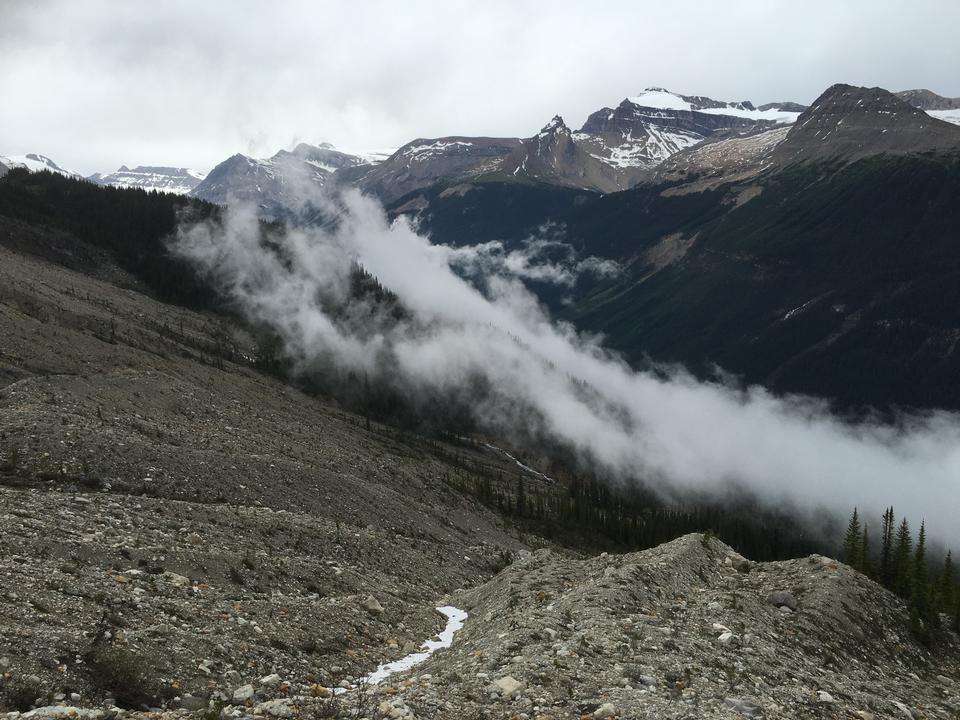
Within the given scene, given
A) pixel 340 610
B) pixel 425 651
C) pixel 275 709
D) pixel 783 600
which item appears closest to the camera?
pixel 275 709

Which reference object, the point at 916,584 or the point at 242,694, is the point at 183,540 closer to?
the point at 242,694

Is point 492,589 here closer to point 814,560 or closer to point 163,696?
point 814,560

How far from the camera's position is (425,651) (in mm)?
31234

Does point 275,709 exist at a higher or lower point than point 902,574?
higher

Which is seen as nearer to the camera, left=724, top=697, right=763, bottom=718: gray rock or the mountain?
the mountain

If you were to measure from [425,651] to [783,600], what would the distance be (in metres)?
20.4

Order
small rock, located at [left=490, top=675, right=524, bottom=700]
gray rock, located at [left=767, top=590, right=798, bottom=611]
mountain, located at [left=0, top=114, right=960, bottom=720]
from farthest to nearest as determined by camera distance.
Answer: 1. gray rock, located at [left=767, top=590, right=798, bottom=611]
2. small rock, located at [left=490, top=675, right=524, bottom=700]
3. mountain, located at [left=0, top=114, right=960, bottom=720]

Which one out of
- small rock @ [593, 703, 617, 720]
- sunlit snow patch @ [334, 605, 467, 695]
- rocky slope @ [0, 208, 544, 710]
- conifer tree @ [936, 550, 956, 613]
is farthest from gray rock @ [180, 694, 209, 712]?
conifer tree @ [936, 550, 956, 613]

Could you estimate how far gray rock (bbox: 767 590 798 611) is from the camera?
3703cm

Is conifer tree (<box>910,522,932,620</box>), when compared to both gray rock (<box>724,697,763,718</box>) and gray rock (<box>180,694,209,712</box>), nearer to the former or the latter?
gray rock (<box>724,697,763,718</box>)

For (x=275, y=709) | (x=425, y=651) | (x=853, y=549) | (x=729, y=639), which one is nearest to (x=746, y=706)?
(x=729, y=639)

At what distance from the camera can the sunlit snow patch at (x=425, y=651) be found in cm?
2616

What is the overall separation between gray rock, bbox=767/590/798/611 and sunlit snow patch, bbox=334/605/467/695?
57.4 ft

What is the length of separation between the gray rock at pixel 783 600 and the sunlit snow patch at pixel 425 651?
17488 millimetres
